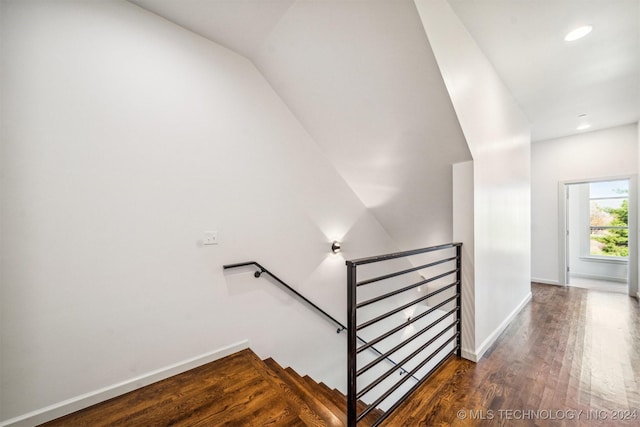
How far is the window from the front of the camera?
496 centimetres

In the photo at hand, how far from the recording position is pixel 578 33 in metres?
2.06

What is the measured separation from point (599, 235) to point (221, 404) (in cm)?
751

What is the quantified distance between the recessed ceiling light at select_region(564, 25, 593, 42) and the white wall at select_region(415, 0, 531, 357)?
0.56m

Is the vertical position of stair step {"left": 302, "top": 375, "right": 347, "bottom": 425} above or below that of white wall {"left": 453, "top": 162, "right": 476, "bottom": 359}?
below

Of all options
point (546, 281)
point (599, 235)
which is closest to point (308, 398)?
point (546, 281)

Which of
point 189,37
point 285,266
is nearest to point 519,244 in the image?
point 285,266

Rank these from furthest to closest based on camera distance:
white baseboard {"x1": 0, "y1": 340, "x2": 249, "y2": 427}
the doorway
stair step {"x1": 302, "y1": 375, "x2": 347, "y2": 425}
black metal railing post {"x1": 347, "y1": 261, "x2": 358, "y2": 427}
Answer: the doorway
stair step {"x1": 302, "y1": 375, "x2": 347, "y2": 425}
white baseboard {"x1": 0, "y1": 340, "x2": 249, "y2": 427}
black metal railing post {"x1": 347, "y1": 261, "x2": 358, "y2": 427}

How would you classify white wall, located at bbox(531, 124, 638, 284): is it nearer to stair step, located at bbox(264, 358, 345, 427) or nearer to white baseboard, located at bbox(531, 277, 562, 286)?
white baseboard, located at bbox(531, 277, 562, 286)

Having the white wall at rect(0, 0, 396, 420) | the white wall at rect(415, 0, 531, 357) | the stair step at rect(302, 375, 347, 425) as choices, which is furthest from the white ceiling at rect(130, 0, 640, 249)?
the stair step at rect(302, 375, 347, 425)

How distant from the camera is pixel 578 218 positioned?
548 cm

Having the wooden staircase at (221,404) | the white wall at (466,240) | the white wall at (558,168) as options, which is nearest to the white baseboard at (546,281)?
the white wall at (558,168)

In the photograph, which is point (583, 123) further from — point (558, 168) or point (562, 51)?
point (562, 51)

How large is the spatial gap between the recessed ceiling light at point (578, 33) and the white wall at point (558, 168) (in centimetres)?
326

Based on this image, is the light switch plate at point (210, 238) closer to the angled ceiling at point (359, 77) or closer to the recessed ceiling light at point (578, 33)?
the angled ceiling at point (359, 77)
